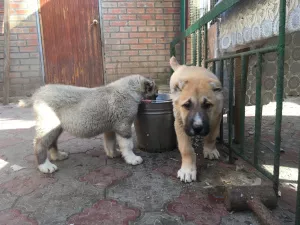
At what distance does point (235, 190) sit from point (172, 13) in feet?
19.9

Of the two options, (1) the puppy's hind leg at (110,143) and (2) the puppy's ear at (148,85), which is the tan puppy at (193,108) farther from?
(1) the puppy's hind leg at (110,143)

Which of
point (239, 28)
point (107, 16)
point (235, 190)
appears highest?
point (107, 16)

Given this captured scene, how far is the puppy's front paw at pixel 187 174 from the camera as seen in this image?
228 cm

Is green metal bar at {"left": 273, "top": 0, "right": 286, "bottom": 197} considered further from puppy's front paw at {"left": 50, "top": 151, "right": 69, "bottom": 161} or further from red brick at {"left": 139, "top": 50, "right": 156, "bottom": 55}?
red brick at {"left": 139, "top": 50, "right": 156, "bottom": 55}

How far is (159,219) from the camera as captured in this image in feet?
5.84

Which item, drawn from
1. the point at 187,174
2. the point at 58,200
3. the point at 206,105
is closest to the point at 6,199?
the point at 58,200

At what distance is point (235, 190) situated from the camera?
181 cm

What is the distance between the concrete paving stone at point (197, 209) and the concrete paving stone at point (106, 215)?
0.98 ft

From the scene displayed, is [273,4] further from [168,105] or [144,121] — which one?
[144,121]

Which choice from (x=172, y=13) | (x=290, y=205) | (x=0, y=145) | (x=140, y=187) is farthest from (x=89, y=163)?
(x=172, y=13)

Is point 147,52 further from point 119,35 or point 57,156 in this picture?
point 57,156

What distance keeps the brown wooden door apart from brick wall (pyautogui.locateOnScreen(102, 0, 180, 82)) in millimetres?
318

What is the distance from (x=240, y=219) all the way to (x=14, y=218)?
1592 mm

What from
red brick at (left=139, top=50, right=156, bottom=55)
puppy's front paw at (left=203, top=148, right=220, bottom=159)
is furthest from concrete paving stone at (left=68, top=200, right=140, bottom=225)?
red brick at (left=139, top=50, right=156, bottom=55)
